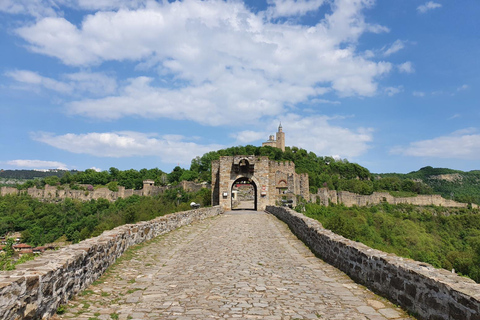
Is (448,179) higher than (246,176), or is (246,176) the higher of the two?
(448,179)

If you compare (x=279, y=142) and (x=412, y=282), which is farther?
(x=279, y=142)

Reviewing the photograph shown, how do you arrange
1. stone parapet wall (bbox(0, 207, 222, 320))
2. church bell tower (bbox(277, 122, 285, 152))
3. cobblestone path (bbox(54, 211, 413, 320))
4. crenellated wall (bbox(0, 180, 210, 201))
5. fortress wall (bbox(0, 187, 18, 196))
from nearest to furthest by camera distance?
stone parapet wall (bbox(0, 207, 222, 320))
cobblestone path (bbox(54, 211, 413, 320))
crenellated wall (bbox(0, 180, 210, 201))
fortress wall (bbox(0, 187, 18, 196))
church bell tower (bbox(277, 122, 285, 152))

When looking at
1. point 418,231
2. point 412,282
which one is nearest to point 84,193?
point 418,231

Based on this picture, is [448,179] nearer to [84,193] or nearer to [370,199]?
[370,199]

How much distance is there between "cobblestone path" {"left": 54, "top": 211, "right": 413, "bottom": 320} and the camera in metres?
4.05

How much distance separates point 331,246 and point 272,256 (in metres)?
1.46

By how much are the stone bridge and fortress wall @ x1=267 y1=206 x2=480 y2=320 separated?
1 cm

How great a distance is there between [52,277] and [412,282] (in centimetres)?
419

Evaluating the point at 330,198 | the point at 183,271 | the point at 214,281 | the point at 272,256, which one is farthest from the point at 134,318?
the point at 330,198

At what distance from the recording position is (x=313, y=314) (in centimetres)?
401

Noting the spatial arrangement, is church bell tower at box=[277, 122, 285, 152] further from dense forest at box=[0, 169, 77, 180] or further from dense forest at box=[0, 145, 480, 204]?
dense forest at box=[0, 169, 77, 180]

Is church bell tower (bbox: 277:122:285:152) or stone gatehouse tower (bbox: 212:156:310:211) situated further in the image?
church bell tower (bbox: 277:122:285:152)

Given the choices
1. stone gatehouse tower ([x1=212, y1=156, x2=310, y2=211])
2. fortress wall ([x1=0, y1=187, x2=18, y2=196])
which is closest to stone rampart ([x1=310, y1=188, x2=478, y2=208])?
stone gatehouse tower ([x1=212, y1=156, x2=310, y2=211])

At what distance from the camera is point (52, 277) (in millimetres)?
3736
